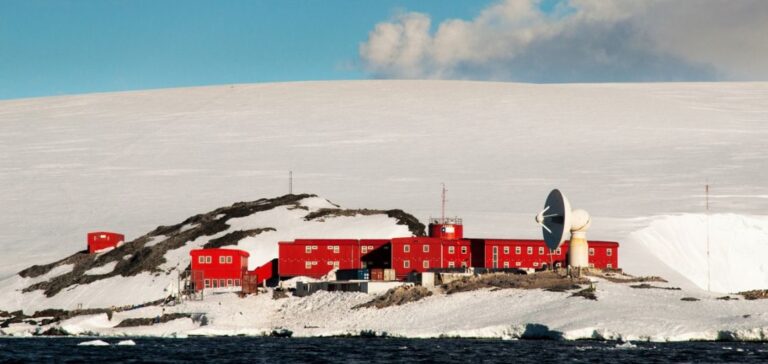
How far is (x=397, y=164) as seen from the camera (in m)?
164

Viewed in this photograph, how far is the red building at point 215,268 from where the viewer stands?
109 metres

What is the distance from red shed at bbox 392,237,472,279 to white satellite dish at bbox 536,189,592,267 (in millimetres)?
11948

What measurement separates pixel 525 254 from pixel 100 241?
42113mm

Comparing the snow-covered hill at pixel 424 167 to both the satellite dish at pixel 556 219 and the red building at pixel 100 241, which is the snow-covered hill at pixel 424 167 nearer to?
the red building at pixel 100 241

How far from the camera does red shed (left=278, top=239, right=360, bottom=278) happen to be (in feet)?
367

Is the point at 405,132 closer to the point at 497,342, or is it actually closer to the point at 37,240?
the point at 37,240

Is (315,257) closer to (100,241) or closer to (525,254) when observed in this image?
(525,254)

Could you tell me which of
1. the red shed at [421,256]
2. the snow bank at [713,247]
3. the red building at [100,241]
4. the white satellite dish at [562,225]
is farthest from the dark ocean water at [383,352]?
the red building at [100,241]

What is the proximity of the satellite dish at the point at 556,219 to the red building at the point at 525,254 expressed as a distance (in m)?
9.13

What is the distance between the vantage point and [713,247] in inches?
4712

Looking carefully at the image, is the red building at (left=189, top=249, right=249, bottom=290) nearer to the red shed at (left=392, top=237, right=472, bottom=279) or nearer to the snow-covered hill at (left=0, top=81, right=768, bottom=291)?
the red shed at (left=392, top=237, right=472, bottom=279)

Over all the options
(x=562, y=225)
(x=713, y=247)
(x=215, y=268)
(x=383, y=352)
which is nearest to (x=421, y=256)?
(x=562, y=225)

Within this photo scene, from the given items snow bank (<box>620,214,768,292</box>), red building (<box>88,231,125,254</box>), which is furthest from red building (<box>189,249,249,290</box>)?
snow bank (<box>620,214,768,292</box>)

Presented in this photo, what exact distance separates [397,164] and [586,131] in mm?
29512
